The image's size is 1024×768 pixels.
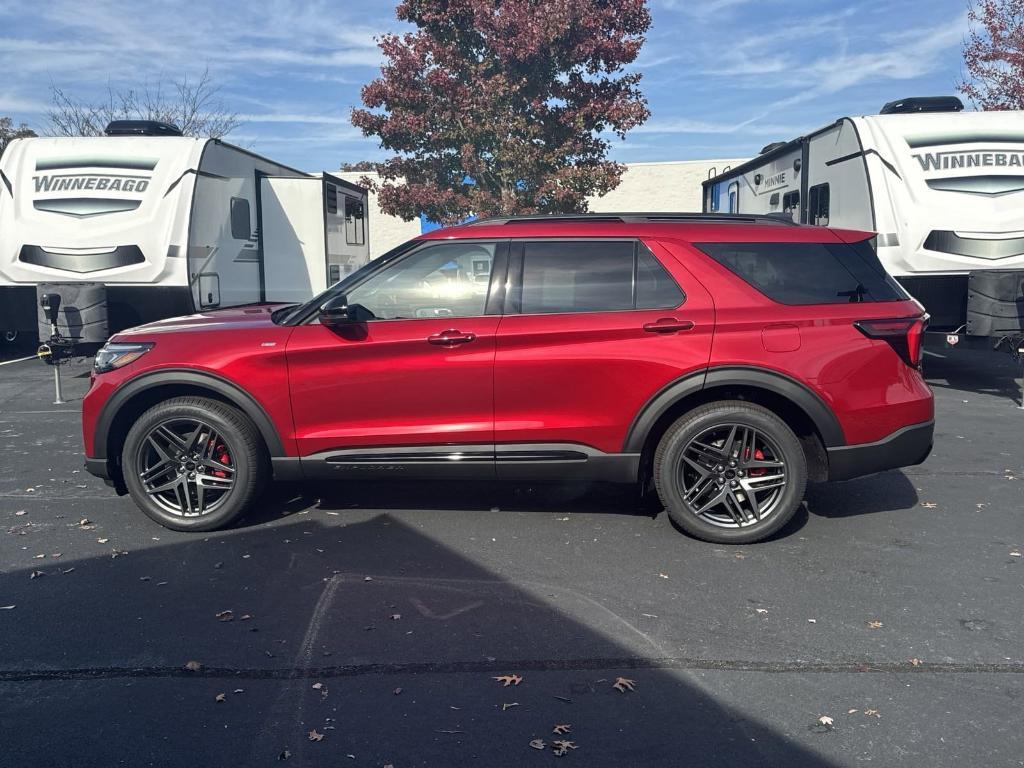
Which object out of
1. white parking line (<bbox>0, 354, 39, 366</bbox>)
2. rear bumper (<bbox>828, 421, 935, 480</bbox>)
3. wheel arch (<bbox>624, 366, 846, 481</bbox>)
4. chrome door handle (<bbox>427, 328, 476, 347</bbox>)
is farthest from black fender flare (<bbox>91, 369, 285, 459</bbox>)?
white parking line (<bbox>0, 354, 39, 366</bbox>)

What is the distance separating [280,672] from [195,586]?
3.68 ft

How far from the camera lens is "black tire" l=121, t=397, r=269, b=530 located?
197 inches

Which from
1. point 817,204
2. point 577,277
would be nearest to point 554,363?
point 577,277

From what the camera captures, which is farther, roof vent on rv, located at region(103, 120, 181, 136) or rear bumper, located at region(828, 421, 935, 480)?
roof vent on rv, located at region(103, 120, 181, 136)

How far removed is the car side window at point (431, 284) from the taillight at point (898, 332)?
2106 mm

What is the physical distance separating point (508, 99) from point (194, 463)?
40.3 feet

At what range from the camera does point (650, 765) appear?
2775mm

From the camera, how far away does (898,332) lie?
471cm

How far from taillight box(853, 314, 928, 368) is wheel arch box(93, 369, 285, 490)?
336 cm

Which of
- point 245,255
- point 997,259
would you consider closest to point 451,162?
point 245,255

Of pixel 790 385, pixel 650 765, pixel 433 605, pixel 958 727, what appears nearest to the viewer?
pixel 650 765

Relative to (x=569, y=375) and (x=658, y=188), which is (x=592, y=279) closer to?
(x=569, y=375)

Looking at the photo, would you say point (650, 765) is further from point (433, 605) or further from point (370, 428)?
point (370, 428)

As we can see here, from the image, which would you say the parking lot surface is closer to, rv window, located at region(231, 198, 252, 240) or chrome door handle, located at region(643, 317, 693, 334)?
chrome door handle, located at region(643, 317, 693, 334)
